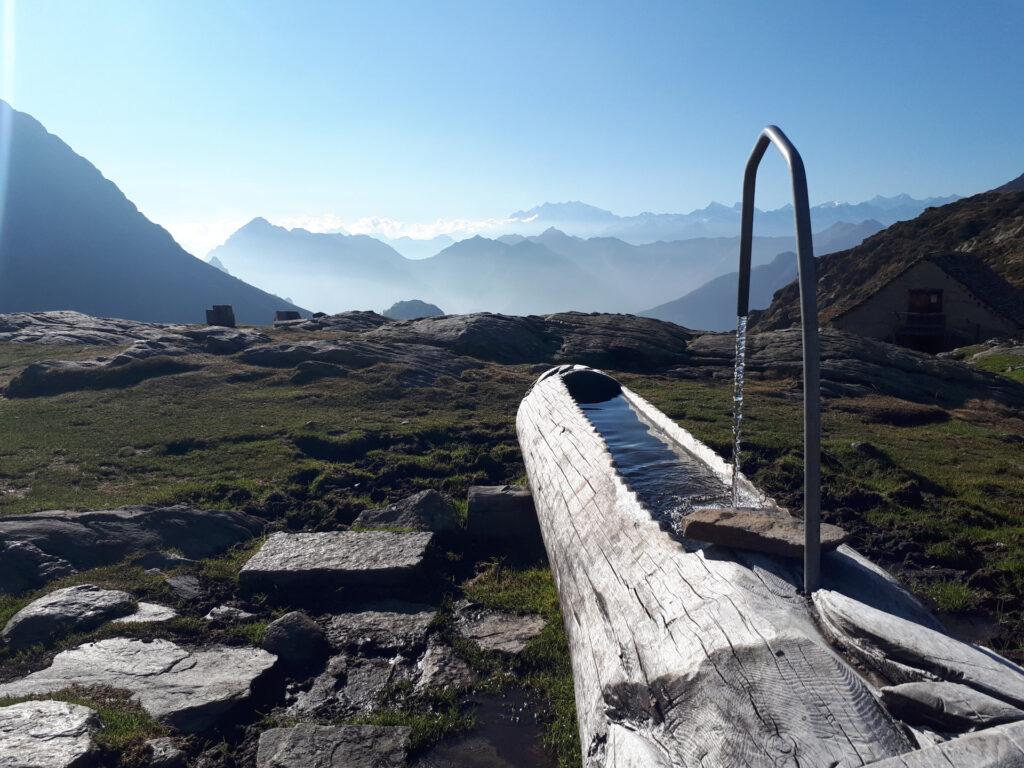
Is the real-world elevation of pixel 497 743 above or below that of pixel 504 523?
below

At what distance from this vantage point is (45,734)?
14.1 feet

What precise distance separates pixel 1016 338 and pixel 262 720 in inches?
1540

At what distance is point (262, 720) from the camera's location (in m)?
5.02

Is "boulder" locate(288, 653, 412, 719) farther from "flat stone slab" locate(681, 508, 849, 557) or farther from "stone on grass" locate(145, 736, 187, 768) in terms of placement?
"flat stone slab" locate(681, 508, 849, 557)

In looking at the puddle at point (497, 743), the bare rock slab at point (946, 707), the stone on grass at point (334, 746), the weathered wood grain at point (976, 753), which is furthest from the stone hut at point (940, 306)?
the weathered wood grain at point (976, 753)

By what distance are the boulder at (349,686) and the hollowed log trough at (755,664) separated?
1866 mm

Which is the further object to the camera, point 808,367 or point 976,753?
point 808,367

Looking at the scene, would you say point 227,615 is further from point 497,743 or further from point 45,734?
point 497,743

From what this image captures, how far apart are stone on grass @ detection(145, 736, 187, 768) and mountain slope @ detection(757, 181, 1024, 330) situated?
188 ft

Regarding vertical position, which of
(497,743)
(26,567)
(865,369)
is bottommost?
(497,743)

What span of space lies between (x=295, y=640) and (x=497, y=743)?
221 cm

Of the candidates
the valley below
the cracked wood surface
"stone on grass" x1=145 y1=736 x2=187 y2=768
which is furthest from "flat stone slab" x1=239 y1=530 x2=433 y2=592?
the cracked wood surface

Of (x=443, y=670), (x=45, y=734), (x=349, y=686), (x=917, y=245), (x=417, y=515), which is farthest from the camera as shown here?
(x=917, y=245)

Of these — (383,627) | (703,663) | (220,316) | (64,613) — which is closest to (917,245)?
(220,316)
